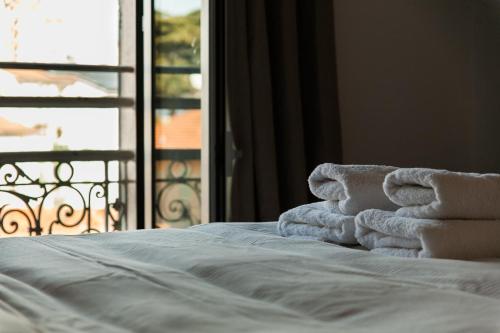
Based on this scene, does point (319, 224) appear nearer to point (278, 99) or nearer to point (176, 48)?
point (278, 99)

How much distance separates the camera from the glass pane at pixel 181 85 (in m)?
3.77

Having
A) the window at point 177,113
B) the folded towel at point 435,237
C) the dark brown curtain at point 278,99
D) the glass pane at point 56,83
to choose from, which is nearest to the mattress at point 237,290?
the folded towel at point 435,237

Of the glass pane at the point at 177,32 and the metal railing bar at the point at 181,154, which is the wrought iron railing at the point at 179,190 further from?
the glass pane at the point at 177,32

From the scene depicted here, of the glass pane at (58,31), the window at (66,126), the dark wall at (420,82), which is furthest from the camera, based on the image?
the glass pane at (58,31)

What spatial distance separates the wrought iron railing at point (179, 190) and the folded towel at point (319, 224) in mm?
1841

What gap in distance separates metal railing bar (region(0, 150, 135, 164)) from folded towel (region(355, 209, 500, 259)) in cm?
268

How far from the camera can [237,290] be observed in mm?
1228

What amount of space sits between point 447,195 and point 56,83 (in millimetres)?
3366

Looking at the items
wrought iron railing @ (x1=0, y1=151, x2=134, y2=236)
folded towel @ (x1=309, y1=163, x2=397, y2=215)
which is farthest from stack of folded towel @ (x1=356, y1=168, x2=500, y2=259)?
wrought iron railing @ (x1=0, y1=151, x2=134, y2=236)

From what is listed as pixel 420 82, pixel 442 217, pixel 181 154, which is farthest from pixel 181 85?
pixel 442 217

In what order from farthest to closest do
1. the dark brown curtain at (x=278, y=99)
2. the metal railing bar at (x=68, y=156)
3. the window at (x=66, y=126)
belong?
the window at (x=66, y=126)
the metal railing bar at (x=68, y=156)
the dark brown curtain at (x=278, y=99)

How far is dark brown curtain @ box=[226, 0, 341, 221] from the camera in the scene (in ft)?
11.9

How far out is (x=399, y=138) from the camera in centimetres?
406

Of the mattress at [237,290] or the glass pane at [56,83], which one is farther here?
the glass pane at [56,83]
